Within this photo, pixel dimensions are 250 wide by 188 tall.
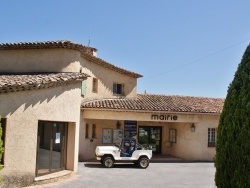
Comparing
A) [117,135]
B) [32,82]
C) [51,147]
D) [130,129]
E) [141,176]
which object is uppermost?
[32,82]

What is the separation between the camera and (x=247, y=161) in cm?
593

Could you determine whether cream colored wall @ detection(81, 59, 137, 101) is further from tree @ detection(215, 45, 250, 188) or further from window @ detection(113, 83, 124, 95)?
tree @ detection(215, 45, 250, 188)

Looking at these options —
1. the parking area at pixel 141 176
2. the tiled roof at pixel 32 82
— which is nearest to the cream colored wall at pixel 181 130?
the parking area at pixel 141 176

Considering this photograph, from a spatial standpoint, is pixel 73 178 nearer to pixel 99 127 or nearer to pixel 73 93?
pixel 73 93

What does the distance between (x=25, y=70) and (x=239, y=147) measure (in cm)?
1391

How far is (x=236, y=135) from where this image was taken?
20.1ft

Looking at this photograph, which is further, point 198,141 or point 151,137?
point 151,137

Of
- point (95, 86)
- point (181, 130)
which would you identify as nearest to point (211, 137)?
point (181, 130)

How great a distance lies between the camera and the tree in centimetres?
597

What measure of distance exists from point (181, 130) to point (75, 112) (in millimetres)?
11250

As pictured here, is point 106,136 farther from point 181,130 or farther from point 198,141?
point 198,141

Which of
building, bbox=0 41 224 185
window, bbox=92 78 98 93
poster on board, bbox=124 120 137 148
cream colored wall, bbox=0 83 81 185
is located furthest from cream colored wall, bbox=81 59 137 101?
cream colored wall, bbox=0 83 81 185

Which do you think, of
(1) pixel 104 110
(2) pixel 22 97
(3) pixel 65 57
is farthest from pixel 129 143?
(2) pixel 22 97

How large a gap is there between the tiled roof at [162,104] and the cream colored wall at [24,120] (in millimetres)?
7492
